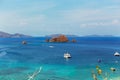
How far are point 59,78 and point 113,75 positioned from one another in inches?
313

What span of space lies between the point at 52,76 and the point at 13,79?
219 inches

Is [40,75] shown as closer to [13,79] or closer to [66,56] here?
[13,79]

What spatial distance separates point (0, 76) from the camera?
3488 centimetres

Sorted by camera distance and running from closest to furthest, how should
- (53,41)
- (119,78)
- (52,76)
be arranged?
(119,78)
(52,76)
(53,41)

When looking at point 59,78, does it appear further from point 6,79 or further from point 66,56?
point 66,56

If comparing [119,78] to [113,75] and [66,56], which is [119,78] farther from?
[66,56]

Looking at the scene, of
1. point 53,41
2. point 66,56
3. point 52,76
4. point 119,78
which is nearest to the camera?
point 119,78

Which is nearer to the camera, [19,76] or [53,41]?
[19,76]

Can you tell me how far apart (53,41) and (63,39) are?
7.21 metres

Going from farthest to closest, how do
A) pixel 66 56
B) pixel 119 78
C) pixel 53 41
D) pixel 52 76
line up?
pixel 53 41 < pixel 66 56 < pixel 52 76 < pixel 119 78

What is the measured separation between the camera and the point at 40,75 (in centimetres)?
3481

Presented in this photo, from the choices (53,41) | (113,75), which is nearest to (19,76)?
(113,75)

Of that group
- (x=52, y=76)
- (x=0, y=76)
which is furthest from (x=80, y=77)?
(x=0, y=76)

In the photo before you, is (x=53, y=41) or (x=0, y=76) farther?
(x=53, y=41)
